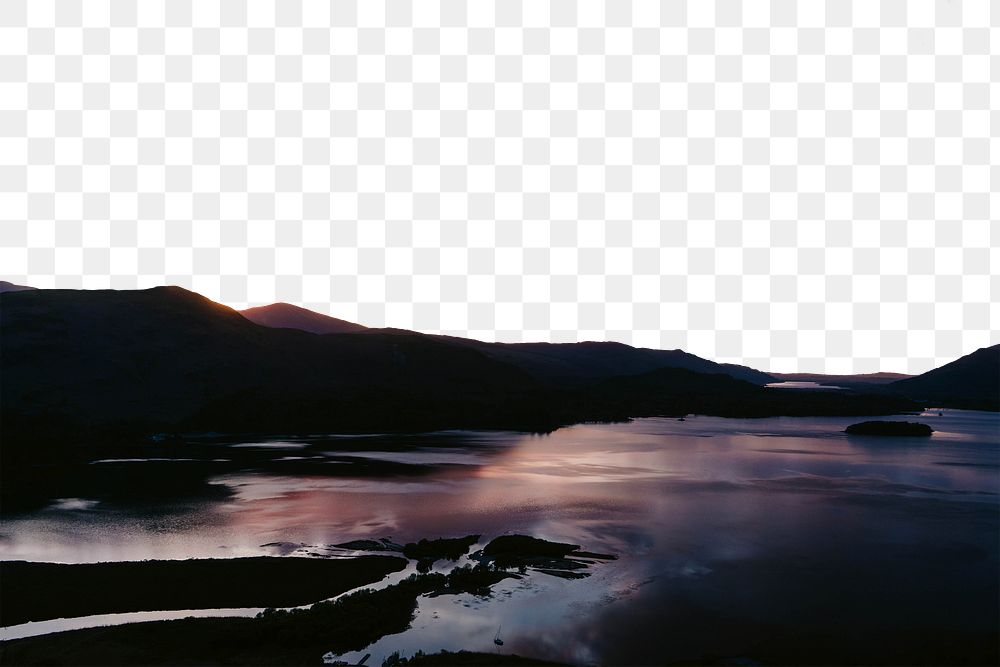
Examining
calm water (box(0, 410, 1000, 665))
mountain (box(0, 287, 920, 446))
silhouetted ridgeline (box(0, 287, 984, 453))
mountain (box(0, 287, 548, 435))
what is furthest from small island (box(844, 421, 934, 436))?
mountain (box(0, 287, 548, 435))

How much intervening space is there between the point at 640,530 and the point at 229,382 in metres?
85.9

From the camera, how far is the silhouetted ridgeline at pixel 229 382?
8800 centimetres

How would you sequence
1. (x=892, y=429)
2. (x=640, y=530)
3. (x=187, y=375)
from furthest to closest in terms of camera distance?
(x=187, y=375), (x=892, y=429), (x=640, y=530)

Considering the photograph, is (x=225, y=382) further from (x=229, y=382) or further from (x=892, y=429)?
(x=892, y=429)

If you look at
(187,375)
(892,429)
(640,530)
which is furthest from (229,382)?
(892,429)

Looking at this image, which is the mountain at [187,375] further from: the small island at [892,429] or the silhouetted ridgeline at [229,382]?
the small island at [892,429]

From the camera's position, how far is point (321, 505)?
138ft

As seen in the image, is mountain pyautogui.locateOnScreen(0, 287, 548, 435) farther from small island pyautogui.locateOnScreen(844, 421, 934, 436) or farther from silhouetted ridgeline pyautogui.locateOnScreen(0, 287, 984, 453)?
small island pyautogui.locateOnScreen(844, 421, 934, 436)

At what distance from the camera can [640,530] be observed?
116ft

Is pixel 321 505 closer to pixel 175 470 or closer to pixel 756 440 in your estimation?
pixel 175 470

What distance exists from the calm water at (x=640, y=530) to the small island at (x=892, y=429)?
25.0 metres

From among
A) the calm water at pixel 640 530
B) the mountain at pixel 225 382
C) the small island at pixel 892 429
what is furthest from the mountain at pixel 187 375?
the small island at pixel 892 429

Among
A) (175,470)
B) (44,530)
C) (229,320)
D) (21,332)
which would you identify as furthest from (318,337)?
(44,530)

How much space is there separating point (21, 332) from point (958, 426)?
158064mm
